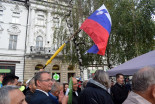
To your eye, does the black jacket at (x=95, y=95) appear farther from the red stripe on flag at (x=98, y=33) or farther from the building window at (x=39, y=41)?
the building window at (x=39, y=41)

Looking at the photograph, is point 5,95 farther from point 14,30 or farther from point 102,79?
point 14,30

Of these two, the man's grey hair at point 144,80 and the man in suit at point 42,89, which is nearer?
the man's grey hair at point 144,80

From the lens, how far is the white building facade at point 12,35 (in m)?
16.9

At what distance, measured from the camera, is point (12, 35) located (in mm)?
18172

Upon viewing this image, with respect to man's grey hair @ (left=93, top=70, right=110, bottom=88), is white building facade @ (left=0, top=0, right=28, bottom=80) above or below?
above

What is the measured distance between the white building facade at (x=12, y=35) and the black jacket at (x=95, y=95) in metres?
16.5

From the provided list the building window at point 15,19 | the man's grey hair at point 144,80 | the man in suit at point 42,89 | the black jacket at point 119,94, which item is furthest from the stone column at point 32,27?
the man's grey hair at point 144,80

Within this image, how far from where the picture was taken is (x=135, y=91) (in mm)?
1352

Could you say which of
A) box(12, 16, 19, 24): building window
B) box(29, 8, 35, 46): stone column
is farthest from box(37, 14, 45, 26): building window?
box(12, 16, 19, 24): building window

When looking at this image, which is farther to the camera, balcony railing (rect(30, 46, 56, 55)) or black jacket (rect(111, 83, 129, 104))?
balcony railing (rect(30, 46, 56, 55))

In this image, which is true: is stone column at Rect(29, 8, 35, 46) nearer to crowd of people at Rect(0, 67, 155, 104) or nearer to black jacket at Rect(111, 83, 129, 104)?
crowd of people at Rect(0, 67, 155, 104)

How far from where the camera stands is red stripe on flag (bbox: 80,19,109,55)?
499cm

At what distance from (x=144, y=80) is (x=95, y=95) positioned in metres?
1.03

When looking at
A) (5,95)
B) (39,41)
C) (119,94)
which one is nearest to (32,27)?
(39,41)
